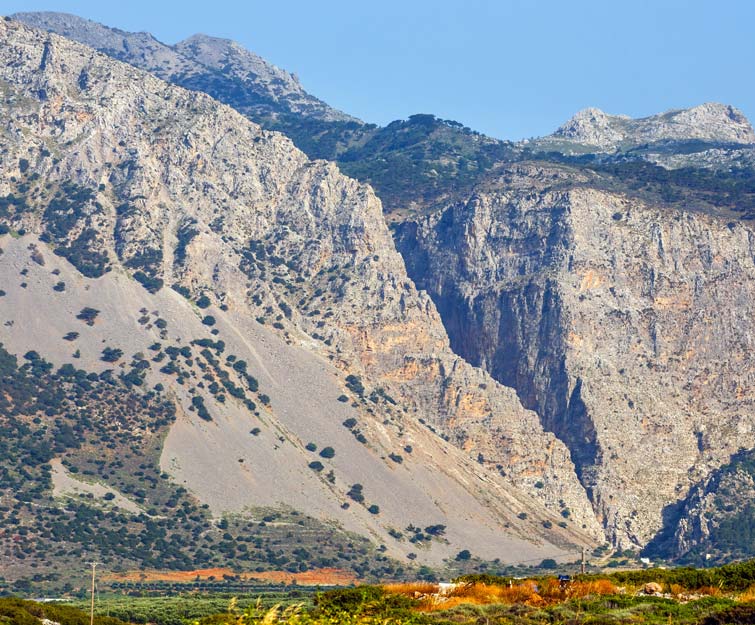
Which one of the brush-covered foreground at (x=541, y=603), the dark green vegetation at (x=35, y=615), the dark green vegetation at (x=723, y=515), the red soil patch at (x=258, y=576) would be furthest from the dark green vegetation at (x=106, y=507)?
the brush-covered foreground at (x=541, y=603)

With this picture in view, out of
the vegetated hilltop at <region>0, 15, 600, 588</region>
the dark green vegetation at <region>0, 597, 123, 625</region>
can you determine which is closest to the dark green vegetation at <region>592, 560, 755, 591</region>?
the dark green vegetation at <region>0, 597, 123, 625</region>

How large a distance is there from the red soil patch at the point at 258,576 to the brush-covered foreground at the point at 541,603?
88.9m

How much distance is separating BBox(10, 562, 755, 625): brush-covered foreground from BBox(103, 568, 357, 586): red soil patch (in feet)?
292

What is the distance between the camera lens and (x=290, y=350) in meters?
192

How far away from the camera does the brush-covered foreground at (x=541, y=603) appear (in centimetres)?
3867

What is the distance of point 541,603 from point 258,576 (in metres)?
105

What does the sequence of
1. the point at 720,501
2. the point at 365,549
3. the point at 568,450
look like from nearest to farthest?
the point at 365,549
the point at 720,501
the point at 568,450

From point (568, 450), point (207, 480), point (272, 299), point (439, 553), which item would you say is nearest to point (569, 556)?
point (439, 553)

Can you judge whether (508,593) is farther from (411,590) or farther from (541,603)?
(411,590)

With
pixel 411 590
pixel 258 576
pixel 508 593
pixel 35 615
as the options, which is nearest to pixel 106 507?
pixel 258 576

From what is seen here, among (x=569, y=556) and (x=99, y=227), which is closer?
(x=569, y=556)

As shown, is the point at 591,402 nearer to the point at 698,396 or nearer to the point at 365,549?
the point at 698,396

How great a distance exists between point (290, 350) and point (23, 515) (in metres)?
53.1

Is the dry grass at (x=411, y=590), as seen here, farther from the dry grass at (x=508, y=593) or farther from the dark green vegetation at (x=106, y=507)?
the dark green vegetation at (x=106, y=507)
